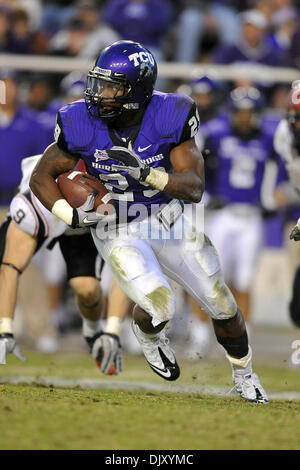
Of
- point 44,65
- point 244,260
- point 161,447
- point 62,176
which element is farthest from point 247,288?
point 161,447

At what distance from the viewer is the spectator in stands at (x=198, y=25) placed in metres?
10.5

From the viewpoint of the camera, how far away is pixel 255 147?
891cm

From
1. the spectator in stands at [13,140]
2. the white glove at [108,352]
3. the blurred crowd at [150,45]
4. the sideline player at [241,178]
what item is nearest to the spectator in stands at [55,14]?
the blurred crowd at [150,45]

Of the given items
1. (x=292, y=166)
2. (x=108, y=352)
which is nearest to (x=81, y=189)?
(x=108, y=352)

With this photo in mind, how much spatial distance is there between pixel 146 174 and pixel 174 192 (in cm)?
19

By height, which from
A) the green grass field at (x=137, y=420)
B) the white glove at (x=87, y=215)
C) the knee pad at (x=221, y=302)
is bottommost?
the green grass field at (x=137, y=420)

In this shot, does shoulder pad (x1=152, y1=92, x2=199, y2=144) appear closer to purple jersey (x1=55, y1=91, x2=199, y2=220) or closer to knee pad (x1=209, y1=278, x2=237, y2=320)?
purple jersey (x1=55, y1=91, x2=199, y2=220)

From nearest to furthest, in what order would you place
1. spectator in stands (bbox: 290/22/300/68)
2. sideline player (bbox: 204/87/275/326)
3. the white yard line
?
the white yard line
sideline player (bbox: 204/87/275/326)
spectator in stands (bbox: 290/22/300/68)

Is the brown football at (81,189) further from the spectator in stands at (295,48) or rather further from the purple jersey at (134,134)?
the spectator in stands at (295,48)

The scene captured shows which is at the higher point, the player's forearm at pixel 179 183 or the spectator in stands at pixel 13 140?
the spectator in stands at pixel 13 140

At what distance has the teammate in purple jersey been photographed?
5301mm

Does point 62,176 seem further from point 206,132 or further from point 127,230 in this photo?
point 206,132

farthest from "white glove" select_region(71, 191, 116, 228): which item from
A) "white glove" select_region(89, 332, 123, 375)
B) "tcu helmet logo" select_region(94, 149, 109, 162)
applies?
"white glove" select_region(89, 332, 123, 375)

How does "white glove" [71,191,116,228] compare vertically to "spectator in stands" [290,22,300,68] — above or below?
below
